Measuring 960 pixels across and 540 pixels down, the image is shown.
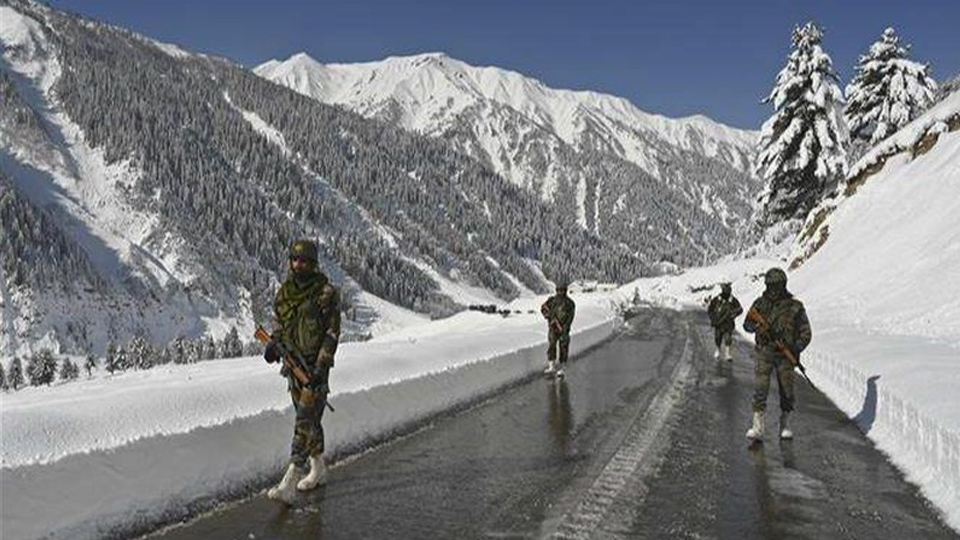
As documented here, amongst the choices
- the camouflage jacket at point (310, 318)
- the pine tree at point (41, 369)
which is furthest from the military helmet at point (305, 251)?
the pine tree at point (41, 369)

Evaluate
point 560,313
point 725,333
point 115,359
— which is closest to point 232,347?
point 115,359

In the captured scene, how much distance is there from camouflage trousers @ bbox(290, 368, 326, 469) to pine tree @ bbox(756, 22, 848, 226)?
44829 mm

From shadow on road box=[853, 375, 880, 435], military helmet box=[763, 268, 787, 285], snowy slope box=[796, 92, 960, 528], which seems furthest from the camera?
shadow on road box=[853, 375, 880, 435]

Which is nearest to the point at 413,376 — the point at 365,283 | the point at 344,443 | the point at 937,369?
the point at 344,443

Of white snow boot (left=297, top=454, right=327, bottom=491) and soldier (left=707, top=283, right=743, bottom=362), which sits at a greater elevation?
soldier (left=707, top=283, right=743, bottom=362)

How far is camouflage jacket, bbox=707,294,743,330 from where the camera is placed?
23.7 metres

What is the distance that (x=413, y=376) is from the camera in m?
12.9

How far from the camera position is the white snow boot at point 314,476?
7941 mm

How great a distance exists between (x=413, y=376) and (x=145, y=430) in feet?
18.8

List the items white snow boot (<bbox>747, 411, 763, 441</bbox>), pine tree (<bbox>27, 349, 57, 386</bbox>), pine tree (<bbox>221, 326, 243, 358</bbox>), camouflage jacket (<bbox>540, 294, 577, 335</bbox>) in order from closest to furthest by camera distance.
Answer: white snow boot (<bbox>747, 411, 763, 441</bbox>) → camouflage jacket (<bbox>540, 294, 577, 335</bbox>) → pine tree (<bbox>27, 349, 57, 386</bbox>) → pine tree (<bbox>221, 326, 243, 358</bbox>)

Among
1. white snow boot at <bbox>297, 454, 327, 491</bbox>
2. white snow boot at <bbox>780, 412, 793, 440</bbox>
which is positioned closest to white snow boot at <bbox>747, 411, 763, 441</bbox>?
white snow boot at <bbox>780, 412, 793, 440</bbox>

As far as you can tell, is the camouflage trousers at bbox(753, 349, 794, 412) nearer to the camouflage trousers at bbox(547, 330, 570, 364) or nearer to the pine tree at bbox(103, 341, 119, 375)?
the camouflage trousers at bbox(547, 330, 570, 364)

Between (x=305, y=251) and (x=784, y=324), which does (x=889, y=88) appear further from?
(x=305, y=251)

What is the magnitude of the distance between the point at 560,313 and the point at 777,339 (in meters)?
8.56
